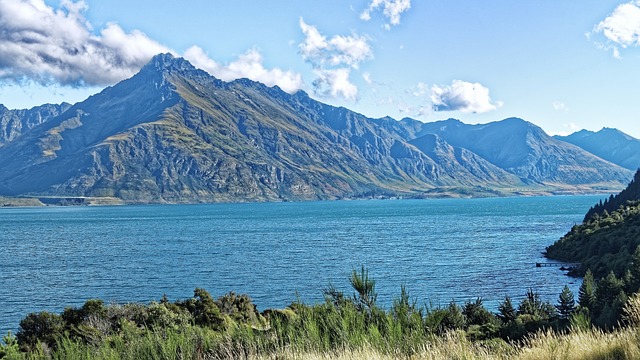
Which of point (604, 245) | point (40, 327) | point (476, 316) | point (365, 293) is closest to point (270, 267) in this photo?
point (604, 245)

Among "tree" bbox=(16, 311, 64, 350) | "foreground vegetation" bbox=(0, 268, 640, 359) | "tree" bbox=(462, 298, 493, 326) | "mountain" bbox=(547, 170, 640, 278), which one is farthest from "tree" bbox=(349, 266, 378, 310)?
"mountain" bbox=(547, 170, 640, 278)

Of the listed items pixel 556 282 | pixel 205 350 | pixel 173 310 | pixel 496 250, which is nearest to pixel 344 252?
pixel 496 250

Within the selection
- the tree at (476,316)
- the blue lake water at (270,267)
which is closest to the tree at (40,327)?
the blue lake water at (270,267)

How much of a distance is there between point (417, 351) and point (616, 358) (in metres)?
3.84

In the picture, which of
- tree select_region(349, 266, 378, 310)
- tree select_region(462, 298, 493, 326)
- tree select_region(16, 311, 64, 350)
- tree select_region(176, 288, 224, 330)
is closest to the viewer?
tree select_region(349, 266, 378, 310)

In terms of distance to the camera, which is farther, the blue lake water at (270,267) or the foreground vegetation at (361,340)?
the blue lake water at (270,267)

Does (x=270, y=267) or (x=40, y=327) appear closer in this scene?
(x=40, y=327)

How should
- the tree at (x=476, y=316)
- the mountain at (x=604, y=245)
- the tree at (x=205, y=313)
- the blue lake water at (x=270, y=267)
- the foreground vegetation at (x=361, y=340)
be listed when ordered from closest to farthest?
the foreground vegetation at (x=361, y=340) < the tree at (x=476, y=316) < the tree at (x=205, y=313) < the blue lake water at (x=270, y=267) < the mountain at (x=604, y=245)

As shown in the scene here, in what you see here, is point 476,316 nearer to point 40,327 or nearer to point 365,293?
point 365,293

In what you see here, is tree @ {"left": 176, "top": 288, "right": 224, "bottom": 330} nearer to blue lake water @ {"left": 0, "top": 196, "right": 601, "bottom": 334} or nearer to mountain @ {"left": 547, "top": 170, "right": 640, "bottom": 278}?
blue lake water @ {"left": 0, "top": 196, "right": 601, "bottom": 334}

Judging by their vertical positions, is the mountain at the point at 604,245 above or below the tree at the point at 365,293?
below

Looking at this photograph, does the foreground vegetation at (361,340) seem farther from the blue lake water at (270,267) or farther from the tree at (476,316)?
the blue lake water at (270,267)

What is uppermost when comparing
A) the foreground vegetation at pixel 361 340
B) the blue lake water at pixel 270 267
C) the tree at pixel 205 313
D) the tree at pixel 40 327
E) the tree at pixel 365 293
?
the tree at pixel 365 293

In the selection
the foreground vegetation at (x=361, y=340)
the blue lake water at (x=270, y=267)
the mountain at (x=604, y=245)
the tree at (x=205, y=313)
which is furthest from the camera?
the mountain at (x=604, y=245)
